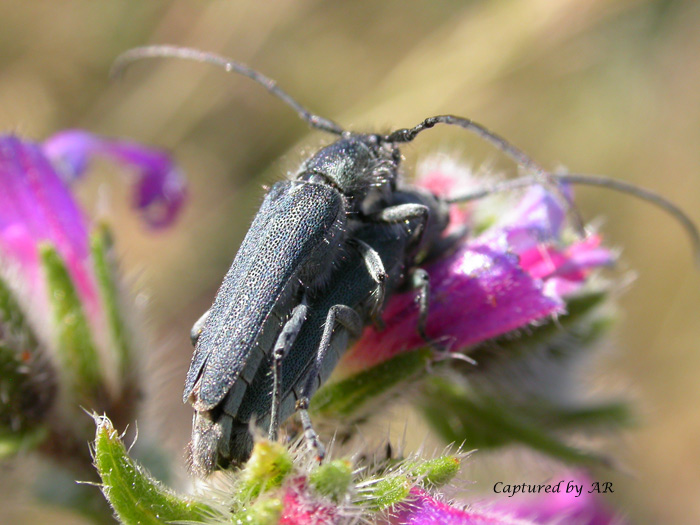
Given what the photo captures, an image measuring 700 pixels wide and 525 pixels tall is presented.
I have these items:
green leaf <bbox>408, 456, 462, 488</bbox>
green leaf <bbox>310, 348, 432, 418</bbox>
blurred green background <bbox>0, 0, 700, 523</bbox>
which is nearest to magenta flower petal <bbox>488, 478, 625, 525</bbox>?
green leaf <bbox>310, 348, 432, 418</bbox>

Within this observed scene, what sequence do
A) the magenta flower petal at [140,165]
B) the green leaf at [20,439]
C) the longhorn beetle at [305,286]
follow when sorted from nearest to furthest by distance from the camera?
the longhorn beetle at [305,286] < the green leaf at [20,439] < the magenta flower petal at [140,165]

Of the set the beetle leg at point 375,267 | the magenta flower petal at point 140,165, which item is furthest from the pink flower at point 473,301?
the magenta flower petal at point 140,165

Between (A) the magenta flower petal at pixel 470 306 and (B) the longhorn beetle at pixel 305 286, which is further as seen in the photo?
(A) the magenta flower petal at pixel 470 306

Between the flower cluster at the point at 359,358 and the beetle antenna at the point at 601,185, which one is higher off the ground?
the beetle antenna at the point at 601,185

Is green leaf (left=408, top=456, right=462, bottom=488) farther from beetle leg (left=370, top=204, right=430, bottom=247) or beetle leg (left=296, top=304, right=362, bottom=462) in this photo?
beetle leg (left=370, top=204, right=430, bottom=247)

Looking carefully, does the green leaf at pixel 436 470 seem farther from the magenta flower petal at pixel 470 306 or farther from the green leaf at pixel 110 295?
the green leaf at pixel 110 295

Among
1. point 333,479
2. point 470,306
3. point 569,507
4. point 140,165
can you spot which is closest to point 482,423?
point 470,306
